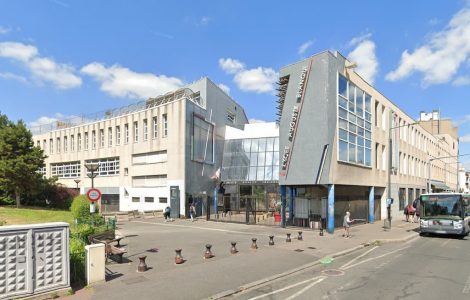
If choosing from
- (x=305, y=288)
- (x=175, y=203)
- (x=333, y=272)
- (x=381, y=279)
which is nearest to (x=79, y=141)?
(x=175, y=203)

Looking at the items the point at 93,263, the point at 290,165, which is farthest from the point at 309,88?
the point at 93,263

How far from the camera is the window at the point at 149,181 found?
39244 millimetres

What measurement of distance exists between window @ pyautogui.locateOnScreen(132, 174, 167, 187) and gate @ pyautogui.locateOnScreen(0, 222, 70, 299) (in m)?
29.6

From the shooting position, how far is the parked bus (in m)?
22.2

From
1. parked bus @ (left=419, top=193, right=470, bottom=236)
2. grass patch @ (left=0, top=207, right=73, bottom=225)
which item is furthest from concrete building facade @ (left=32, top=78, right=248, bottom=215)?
parked bus @ (left=419, top=193, right=470, bottom=236)

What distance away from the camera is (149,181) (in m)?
40.8

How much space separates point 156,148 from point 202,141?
5.11m

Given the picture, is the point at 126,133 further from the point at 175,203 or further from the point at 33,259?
the point at 33,259

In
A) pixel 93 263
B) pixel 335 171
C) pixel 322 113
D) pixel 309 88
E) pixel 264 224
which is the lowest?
pixel 264 224

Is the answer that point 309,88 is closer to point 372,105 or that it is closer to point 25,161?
point 372,105

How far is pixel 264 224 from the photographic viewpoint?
28516 millimetres

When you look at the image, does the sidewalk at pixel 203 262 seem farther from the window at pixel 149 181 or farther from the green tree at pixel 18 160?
the green tree at pixel 18 160

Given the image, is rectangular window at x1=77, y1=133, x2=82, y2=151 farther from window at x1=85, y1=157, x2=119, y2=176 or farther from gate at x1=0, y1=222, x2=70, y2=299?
gate at x1=0, y1=222, x2=70, y2=299

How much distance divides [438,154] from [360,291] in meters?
63.2
